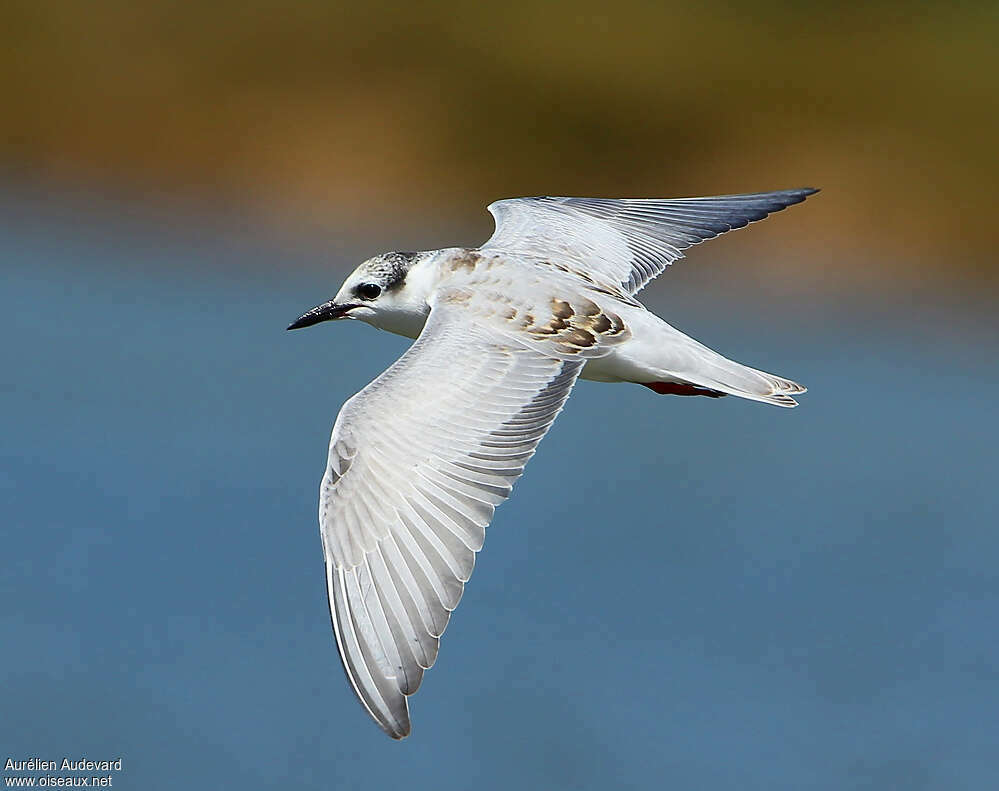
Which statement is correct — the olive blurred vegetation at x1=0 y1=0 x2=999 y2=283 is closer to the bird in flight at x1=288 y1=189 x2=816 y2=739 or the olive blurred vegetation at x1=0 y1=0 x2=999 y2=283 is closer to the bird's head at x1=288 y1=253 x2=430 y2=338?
the bird in flight at x1=288 y1=189 x2=816 y2=739

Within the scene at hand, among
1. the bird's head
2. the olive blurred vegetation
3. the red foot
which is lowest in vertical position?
the olive blurred vegetation

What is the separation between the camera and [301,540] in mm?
10664

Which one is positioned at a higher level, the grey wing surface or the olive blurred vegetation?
the grey wing surface

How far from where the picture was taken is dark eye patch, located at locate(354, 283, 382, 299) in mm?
7215

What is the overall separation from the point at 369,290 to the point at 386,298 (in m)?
0.08

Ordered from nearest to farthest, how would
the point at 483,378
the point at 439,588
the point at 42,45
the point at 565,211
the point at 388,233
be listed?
the point at 439,588
the point at 483,378
the point at 565,211
the point at 388,233
the point at 42,45

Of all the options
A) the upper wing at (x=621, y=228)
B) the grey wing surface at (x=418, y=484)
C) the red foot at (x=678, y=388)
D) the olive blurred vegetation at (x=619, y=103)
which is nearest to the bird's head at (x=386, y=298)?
the grey wing surface at (x=418, y=484)

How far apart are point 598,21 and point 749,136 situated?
5.13 ft

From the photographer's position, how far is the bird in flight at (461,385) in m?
5.55

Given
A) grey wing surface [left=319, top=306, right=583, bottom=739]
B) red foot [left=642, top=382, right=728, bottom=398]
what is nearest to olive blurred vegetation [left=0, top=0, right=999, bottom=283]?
red foot [left=642, top=382, right=728, bottom=398]

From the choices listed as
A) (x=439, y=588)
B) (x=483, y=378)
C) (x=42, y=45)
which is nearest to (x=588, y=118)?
(x=42, y=45)

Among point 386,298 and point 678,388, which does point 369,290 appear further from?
point 678,388

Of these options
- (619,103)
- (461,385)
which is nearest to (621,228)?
(461,385)

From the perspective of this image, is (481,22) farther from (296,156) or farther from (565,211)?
(565,211)
